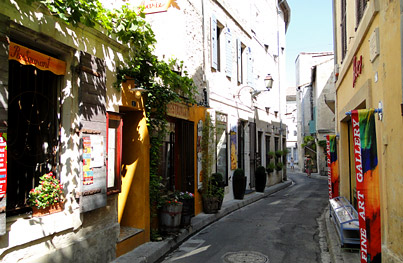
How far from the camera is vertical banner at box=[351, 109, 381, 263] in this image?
13.3 ft

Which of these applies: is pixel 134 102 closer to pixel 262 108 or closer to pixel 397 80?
pixel 397 80

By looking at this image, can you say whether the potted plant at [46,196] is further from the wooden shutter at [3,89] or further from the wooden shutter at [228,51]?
the wooden shutter at [228,51]

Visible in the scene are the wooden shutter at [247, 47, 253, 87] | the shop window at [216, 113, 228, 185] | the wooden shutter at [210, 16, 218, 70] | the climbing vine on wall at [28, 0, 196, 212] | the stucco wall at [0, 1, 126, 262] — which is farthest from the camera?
the wooden shutter at [247, 47, 253, 87]

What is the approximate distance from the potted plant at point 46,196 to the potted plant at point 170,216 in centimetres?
250

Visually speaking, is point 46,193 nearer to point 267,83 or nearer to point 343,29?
point 343,29

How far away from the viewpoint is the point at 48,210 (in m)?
4.43

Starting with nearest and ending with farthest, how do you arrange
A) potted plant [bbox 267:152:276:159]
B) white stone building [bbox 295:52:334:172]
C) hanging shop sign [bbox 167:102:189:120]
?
hanging shop sign [bbox 167:102:189:120]
potted plant [bbox 267:152:276:159]
white stone building [bbox 295:52:334:172]

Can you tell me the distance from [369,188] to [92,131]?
382 cm

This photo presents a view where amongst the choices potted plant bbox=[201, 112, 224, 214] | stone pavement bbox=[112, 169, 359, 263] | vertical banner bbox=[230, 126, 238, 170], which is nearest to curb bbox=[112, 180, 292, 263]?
stone pavement bbox=[112, 169, 359, 263]

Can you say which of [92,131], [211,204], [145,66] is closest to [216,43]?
[211,204]

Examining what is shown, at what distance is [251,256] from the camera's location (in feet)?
19.4

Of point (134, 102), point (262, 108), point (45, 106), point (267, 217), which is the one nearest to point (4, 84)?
point (45, 106)

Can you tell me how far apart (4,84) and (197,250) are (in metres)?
4.38

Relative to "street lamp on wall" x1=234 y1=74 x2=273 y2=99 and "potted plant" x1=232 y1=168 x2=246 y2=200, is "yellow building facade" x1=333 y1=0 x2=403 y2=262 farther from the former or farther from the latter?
"street lamp on wall" x1=234 y1=74 x2=273 y2=99
